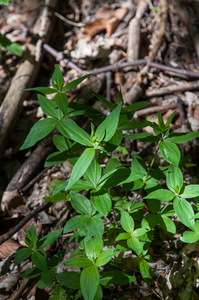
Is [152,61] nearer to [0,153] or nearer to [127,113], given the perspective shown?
[127,113]

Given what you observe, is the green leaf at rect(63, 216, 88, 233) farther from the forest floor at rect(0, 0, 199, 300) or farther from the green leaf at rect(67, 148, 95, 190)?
the forest floor at rect(0, 0, 199, 300)

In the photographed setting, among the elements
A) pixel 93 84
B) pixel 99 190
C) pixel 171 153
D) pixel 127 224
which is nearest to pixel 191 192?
pixel 171 153

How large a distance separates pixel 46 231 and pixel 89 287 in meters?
1.07

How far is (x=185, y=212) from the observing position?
53.9 inches

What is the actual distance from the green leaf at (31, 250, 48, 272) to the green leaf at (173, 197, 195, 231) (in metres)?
0.98

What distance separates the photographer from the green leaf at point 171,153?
51.6 inches

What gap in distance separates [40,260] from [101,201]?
2.13ft

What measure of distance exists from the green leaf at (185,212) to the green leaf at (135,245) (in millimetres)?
367

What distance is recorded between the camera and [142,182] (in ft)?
5.49

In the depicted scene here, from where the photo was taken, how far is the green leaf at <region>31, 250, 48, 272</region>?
1.52 metres

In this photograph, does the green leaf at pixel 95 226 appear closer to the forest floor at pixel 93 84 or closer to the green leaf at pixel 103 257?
the green leaf at pixel 103 257

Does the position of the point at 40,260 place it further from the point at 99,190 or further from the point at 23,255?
the point at 99,190

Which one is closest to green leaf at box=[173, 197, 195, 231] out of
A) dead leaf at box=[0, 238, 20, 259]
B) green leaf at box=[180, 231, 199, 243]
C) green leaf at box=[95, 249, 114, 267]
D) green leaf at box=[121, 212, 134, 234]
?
green leaf at box=[180, 231, 199, 243]

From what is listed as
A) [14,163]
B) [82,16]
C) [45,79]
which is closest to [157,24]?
[82,16]
